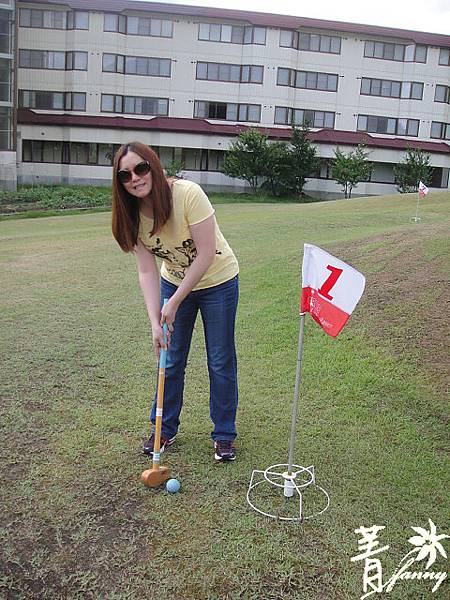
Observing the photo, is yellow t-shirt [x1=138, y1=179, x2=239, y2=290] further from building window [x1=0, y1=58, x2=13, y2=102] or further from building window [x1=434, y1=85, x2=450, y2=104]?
building window [x1=434, y1=85, x2=450, y2=104]

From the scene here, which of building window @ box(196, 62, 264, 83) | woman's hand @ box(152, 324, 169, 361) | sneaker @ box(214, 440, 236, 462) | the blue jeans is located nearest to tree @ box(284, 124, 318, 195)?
building window @ box(196, 62, 264, 83)

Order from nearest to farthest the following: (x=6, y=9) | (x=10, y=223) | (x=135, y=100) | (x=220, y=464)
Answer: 1. (x=220, y=464)
2. (x=10, y=223)
3. (x=6, y=9)
4. (x=135, y=100)

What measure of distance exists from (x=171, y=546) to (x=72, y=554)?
517 mm

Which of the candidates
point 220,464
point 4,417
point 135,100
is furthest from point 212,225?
point 135,100

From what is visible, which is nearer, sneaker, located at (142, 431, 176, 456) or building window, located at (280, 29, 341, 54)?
sneaker, located at (142, 431, 176, 456)

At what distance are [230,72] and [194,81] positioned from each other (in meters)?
2.44

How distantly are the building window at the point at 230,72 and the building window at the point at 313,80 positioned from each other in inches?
84.3

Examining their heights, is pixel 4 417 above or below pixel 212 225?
below

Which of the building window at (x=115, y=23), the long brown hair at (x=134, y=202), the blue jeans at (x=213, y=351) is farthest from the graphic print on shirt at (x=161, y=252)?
the building window at (x=115, y=23)

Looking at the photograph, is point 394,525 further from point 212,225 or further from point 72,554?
point 212,225

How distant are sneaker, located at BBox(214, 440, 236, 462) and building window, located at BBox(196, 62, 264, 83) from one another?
4191cm

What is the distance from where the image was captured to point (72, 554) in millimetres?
3490

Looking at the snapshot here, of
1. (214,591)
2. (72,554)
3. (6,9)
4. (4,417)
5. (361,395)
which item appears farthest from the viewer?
(6,9)

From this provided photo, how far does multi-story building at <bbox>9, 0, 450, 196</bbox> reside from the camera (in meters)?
42.8
